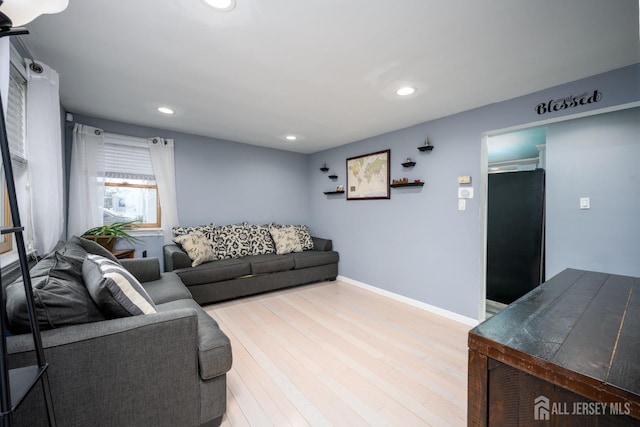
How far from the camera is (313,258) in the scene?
3.91 m

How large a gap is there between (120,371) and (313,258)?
2.93 meters

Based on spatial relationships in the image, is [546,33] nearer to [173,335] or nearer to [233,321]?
[173,335]

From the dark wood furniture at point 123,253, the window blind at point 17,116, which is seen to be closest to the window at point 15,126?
the window blind at point 17,116

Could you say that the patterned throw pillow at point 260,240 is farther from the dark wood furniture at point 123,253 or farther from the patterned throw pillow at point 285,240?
the dark wood furniture at point 123,253

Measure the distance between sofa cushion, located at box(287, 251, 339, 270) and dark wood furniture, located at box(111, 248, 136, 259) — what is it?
1993 millimetres

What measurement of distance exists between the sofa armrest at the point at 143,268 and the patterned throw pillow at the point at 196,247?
0.61m

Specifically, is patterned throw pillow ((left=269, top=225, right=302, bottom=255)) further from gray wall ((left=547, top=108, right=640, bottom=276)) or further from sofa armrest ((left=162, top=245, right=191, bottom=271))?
gray wall ((left=547, top=108, right=640, bottom=276))

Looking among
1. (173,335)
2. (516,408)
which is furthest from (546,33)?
(173,335)

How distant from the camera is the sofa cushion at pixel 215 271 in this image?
2910mm

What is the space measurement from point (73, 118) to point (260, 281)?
2920 mm

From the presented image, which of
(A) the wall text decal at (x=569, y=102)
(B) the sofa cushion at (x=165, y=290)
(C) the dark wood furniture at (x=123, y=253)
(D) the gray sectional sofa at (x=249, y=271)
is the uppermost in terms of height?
(A) the wall text decal at (x=569, y=102)

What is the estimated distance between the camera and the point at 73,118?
9.45 feet

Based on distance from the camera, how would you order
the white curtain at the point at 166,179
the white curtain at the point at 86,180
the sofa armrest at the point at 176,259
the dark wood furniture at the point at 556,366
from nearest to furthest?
1. the dark wood furniture at the point at 556,366
2. the white curtain at the point at 86,180
3. the sofa armrest at the point at 176,259
4. the white curtain at the point at 166,179

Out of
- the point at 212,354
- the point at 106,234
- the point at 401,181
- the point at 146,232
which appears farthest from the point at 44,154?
the point at 401,181
